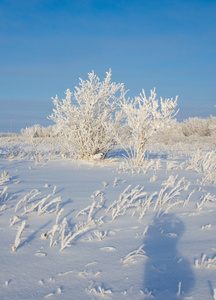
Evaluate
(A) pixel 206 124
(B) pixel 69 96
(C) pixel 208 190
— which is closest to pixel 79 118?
(B) pixel 69 96

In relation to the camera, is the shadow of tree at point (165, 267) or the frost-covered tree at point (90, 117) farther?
the frost-covered tree at point (90, 117)

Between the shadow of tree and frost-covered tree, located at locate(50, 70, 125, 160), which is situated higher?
frost-covered tree, located at locate(50, 70, 125, 160)

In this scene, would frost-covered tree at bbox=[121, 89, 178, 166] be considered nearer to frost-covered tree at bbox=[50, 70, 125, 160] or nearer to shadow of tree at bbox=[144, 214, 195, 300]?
frost-covered tree at bbox=[50, 70, 125, 160]

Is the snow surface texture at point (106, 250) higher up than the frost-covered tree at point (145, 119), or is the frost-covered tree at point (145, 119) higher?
the frost-covered tree at point (145, 119)

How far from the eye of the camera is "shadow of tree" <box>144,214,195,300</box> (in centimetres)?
136

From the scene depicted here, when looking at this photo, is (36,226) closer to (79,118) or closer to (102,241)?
(102,241)

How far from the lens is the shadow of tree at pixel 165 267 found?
1.36 metres

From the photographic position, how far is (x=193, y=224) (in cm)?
231

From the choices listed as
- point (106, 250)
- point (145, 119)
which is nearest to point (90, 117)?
point (145, 119)

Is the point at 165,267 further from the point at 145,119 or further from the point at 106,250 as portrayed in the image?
the point at 145,119

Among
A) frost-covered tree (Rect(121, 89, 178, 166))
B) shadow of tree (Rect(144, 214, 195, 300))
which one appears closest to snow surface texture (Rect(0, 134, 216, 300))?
shadow of tree (Rect(144, 214, 195, 300))

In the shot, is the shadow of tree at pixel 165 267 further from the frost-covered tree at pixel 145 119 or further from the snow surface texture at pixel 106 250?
the frost-covered tree at pixel 145 119

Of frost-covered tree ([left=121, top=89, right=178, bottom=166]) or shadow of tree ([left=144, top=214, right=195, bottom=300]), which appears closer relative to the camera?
shadow of tree ([left=144, top=214, right=195, bottom=300])

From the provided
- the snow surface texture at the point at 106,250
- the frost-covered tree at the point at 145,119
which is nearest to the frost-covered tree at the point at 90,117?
the frost-covered tree at the point at 145,119
